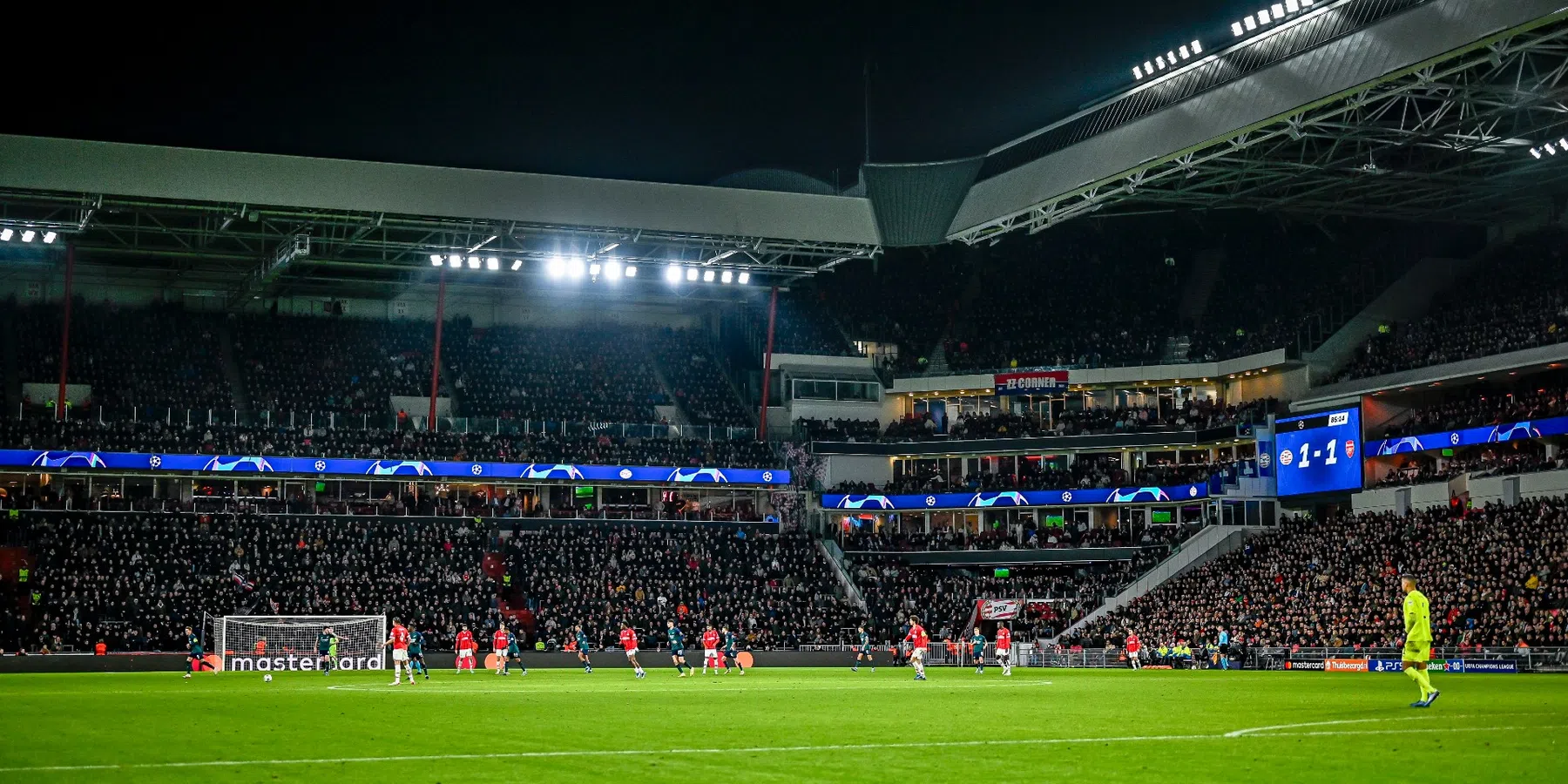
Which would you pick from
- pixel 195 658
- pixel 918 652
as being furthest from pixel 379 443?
pixel 918 652

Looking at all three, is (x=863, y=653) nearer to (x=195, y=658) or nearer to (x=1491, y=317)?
(x=195, y=658)

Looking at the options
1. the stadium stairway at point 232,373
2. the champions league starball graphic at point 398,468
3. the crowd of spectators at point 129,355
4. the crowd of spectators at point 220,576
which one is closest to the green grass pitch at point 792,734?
the crowd of spectators at point 220,576

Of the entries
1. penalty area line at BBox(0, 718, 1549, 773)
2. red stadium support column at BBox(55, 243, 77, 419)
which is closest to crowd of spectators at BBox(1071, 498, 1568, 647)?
penalty area line at BBox(0, 718, 1549, 773)

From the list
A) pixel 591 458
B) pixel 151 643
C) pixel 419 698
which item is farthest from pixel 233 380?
pixel 419 698

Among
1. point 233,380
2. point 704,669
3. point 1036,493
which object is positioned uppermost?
point 233,380

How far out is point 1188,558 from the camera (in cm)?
6900

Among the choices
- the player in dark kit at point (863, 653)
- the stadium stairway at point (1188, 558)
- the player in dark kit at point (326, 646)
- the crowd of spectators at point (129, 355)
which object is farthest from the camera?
the crowd of spectators at point (129, 355)

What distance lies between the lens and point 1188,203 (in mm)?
69625

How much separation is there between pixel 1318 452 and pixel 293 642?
43170 millimetres

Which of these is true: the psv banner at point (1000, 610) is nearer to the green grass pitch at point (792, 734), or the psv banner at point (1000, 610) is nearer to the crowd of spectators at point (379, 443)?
the crowd of spectators at point (379, 443)

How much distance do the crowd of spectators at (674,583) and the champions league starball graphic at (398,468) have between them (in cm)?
548

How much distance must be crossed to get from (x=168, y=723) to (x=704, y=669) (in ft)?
92.0

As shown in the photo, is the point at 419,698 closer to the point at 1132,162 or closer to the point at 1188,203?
the point at 1132,162

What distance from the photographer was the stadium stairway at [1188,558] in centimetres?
6719
